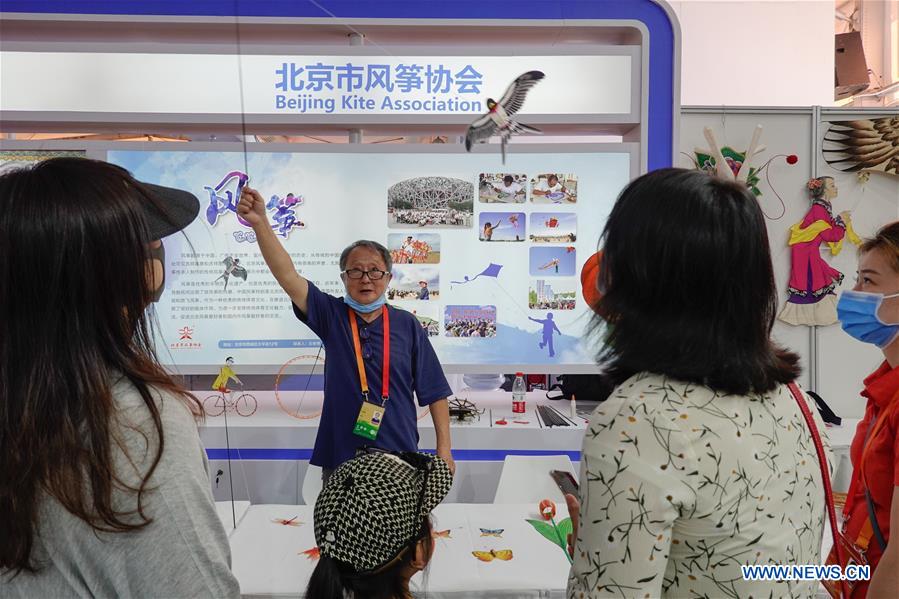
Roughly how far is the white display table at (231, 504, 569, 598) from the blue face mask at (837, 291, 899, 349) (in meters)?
0.88

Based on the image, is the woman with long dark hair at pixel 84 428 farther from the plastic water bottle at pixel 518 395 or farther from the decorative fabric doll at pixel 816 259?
the decorative fabric doll at pixel 816 259

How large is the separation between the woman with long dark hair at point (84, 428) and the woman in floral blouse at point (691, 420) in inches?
18.7

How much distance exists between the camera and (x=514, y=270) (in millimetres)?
3197

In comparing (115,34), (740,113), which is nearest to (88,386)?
(115,34)

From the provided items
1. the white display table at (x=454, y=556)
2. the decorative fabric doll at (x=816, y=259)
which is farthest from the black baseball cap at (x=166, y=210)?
the decorative fabric doll at (x=816, y=259)

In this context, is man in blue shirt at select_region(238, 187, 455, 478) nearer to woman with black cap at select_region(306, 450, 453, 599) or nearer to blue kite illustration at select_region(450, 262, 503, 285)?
blue kite illustration at select_region(450, 262, 503, 285)

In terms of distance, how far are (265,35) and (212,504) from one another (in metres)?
2.82


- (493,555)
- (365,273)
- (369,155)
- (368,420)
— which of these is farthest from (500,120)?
(369,155)

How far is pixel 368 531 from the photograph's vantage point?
96 cm

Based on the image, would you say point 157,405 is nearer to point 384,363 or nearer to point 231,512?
point 231,512

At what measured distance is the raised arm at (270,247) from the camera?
176 cm

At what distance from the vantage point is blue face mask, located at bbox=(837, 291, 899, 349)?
1.44 m

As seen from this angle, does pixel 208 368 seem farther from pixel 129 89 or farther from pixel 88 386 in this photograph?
pixel 88 386

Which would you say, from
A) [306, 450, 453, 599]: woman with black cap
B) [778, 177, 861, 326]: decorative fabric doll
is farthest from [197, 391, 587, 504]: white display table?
[306, 450, 453, 599]: woman with black cap
